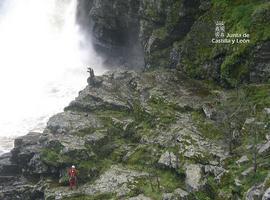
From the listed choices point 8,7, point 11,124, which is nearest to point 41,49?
point 8,7

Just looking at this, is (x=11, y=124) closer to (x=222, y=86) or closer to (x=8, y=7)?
(x=222, y=86)

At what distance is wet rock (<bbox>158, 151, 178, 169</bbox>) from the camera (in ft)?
116

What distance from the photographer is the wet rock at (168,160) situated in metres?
35.4

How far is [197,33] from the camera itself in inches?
1949

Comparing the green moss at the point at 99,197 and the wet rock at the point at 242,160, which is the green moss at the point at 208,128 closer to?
the wet rock at the point at 242,160

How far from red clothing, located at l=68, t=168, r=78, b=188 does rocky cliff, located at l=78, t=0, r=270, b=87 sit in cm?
1617

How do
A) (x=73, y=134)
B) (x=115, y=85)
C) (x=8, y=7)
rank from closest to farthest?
(x=73, y=134) → (x=115, y=85) → (x=8, y=7)

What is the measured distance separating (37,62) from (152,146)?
55.5 metres

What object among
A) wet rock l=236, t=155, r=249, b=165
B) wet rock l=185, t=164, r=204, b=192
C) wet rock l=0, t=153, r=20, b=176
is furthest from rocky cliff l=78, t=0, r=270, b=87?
wet rock l=0, t=153, r=20, b=176

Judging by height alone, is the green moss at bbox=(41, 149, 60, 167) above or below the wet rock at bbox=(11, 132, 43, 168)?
below

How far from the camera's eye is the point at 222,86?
4459 cm

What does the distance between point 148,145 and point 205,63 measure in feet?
39.1

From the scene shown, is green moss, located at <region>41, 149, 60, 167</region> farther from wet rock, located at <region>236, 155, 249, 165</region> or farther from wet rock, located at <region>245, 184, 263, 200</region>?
wet rock, located at <region>245, 184, 263, 200</region>

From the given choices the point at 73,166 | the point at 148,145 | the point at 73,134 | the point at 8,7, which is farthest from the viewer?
the point at 8,7
